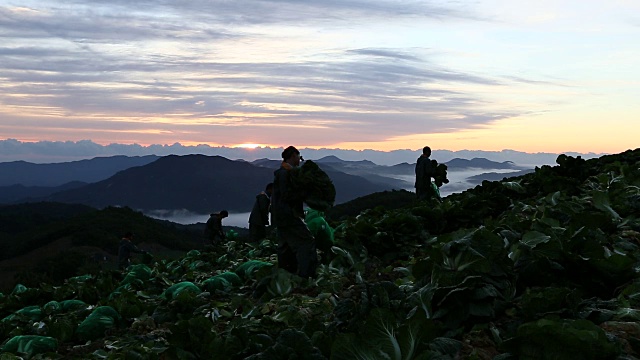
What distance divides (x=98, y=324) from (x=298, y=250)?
353cm

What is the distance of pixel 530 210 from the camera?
11.5 m

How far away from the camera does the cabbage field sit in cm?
436

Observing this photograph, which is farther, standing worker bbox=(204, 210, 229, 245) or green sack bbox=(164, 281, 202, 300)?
standing worker bbox=(204, 210, 229, 245)

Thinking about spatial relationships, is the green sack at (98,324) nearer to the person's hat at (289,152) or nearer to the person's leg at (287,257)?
the person's leg at (287,257)

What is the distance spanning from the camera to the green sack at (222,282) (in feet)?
36.0

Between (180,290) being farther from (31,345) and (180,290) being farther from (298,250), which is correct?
(31,345)

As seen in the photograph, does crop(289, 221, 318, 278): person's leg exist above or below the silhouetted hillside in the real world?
above

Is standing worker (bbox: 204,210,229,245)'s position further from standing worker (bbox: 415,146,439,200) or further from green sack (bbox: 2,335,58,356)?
green sack (bbox: 2,335,58,356)

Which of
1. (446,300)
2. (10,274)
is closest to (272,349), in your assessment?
(446,300)

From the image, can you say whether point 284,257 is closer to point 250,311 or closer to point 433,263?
point 250,311

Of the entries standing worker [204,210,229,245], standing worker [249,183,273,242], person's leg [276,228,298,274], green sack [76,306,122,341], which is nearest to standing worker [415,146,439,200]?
standing worker [249,183,273,242]

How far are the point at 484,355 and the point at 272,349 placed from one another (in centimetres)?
164

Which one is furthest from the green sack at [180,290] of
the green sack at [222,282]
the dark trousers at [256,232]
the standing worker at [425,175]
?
the standing worker at [425,175]

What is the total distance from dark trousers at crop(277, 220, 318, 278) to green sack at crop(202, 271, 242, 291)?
899mm
